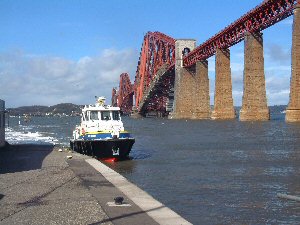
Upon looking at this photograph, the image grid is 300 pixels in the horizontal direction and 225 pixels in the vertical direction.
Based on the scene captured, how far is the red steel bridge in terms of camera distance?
3248 inches

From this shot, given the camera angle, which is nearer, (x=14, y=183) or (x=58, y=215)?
(x=58, y=215)

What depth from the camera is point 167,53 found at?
484 feet

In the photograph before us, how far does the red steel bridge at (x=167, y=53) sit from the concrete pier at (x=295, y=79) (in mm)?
6521

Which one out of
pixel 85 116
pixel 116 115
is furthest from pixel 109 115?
pixel 85 116

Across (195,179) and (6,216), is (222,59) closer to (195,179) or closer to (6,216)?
(195,179)

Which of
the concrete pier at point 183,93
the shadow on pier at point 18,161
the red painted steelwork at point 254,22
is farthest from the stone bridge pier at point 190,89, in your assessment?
the shadow on pier at point 18,161

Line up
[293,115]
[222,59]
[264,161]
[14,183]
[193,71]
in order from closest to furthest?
[14,183], [264,161], [293,115], [222,59], [193,71]

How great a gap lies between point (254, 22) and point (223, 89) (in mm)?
15295

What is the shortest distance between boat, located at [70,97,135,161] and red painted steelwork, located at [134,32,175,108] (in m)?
120

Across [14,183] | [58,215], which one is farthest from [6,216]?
[14,183]

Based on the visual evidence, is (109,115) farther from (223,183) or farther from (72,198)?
(72,198)

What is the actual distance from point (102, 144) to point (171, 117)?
106311 mm

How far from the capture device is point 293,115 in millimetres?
70625

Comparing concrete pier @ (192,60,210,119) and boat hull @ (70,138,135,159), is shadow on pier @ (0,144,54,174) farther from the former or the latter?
concrete pier @ (192,60,210,119)
